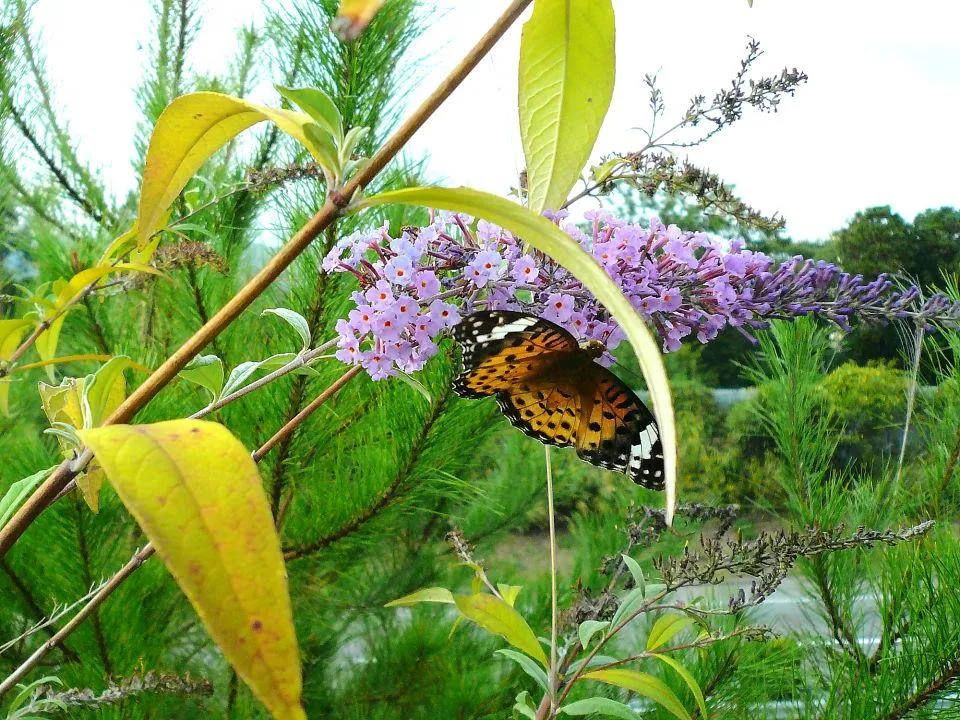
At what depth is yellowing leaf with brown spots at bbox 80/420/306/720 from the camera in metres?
0.16

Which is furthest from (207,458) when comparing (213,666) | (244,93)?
(244,93)

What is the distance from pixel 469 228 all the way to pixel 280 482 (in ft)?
1.98

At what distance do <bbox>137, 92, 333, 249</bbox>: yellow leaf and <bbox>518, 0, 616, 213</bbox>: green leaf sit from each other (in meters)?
0.08

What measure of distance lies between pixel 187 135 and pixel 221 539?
0.17 m

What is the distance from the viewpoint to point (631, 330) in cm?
20

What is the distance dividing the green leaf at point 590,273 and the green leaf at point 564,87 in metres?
0.05

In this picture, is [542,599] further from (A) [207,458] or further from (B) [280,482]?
(A) [207,458]

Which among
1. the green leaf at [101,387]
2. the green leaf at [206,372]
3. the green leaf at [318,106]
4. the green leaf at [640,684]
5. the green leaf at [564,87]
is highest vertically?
the green leaf at [564,87]

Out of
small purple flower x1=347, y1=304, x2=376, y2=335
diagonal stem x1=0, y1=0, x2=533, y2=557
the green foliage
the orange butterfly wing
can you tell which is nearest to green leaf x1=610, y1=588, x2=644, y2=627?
the orange butterfly wing

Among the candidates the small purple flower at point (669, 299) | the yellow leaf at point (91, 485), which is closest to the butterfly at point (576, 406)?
the small purple flower at point (669, 299)

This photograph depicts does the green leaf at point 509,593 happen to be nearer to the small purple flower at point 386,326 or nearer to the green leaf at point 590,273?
the small purple flower at point 386,326

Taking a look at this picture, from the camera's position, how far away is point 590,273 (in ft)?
0.67

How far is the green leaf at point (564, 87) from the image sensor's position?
268mm

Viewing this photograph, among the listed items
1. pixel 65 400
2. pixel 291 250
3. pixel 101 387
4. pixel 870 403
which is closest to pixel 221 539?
pixel 291 250
